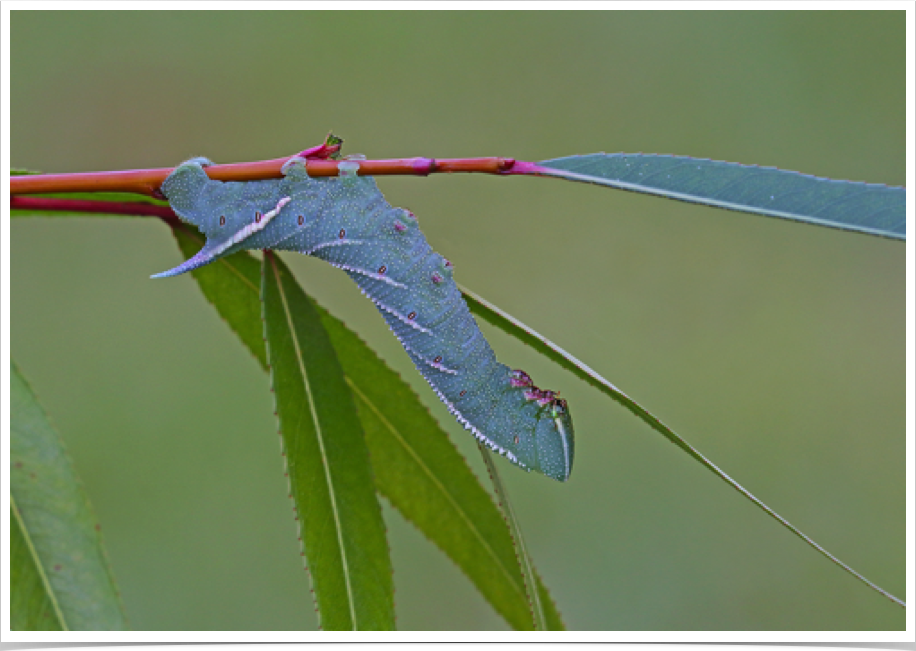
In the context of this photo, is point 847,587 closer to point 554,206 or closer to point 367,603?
point 554,206

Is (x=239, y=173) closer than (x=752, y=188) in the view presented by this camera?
No

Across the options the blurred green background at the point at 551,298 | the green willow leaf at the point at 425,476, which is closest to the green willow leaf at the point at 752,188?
the green willow leaf at the point at 425,476

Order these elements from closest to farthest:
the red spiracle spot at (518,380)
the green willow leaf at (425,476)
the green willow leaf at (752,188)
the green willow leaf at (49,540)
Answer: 1. the green willow leaf at (752,188)
2. the green willow leaf at (49,540)
3. the red spiracle spot at (518,380)
4. the green willow leaf at (425,476)

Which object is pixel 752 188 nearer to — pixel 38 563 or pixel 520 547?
pixel 520 547

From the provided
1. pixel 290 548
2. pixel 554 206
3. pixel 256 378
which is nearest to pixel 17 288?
pixel 256 378

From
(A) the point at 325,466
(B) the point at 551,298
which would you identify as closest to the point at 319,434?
(A) the point at 325,466

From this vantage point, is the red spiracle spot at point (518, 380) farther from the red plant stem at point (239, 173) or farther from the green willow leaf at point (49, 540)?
the green willow leaf at point (49, 540)

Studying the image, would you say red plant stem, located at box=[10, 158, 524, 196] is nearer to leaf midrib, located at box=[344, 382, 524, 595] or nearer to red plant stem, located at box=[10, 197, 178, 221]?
red plant stem, located at box=[10, 197, 178, 221]
